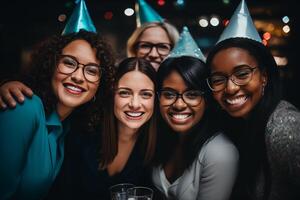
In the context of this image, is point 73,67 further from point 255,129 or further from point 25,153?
point 255,129

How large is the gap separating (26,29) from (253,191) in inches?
248

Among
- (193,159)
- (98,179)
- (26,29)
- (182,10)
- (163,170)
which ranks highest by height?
(182,10)

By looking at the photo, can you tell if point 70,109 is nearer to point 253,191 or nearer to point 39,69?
point 39,69

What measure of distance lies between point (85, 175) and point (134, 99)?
80 centimetres

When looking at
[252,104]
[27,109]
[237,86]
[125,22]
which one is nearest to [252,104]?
[252,104]

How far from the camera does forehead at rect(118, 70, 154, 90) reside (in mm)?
2551

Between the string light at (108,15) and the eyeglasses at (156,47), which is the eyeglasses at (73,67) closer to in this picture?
the eyeglasses at (156,47)

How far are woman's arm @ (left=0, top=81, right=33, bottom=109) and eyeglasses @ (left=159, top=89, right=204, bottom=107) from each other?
108 centimetres

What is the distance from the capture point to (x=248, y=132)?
2.28 meters

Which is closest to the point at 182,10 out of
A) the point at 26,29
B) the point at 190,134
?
the point at 26,29

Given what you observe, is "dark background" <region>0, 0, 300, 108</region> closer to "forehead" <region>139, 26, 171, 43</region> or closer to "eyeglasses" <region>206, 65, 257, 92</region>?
"forehead" <region>139, 26, 171, 43</region>

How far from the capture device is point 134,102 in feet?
8.20

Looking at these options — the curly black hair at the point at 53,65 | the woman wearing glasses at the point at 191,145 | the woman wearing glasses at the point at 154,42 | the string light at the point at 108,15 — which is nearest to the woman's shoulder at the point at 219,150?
the woman wearing glasses at the point at 191,145

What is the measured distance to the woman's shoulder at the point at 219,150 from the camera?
88.5 inches
